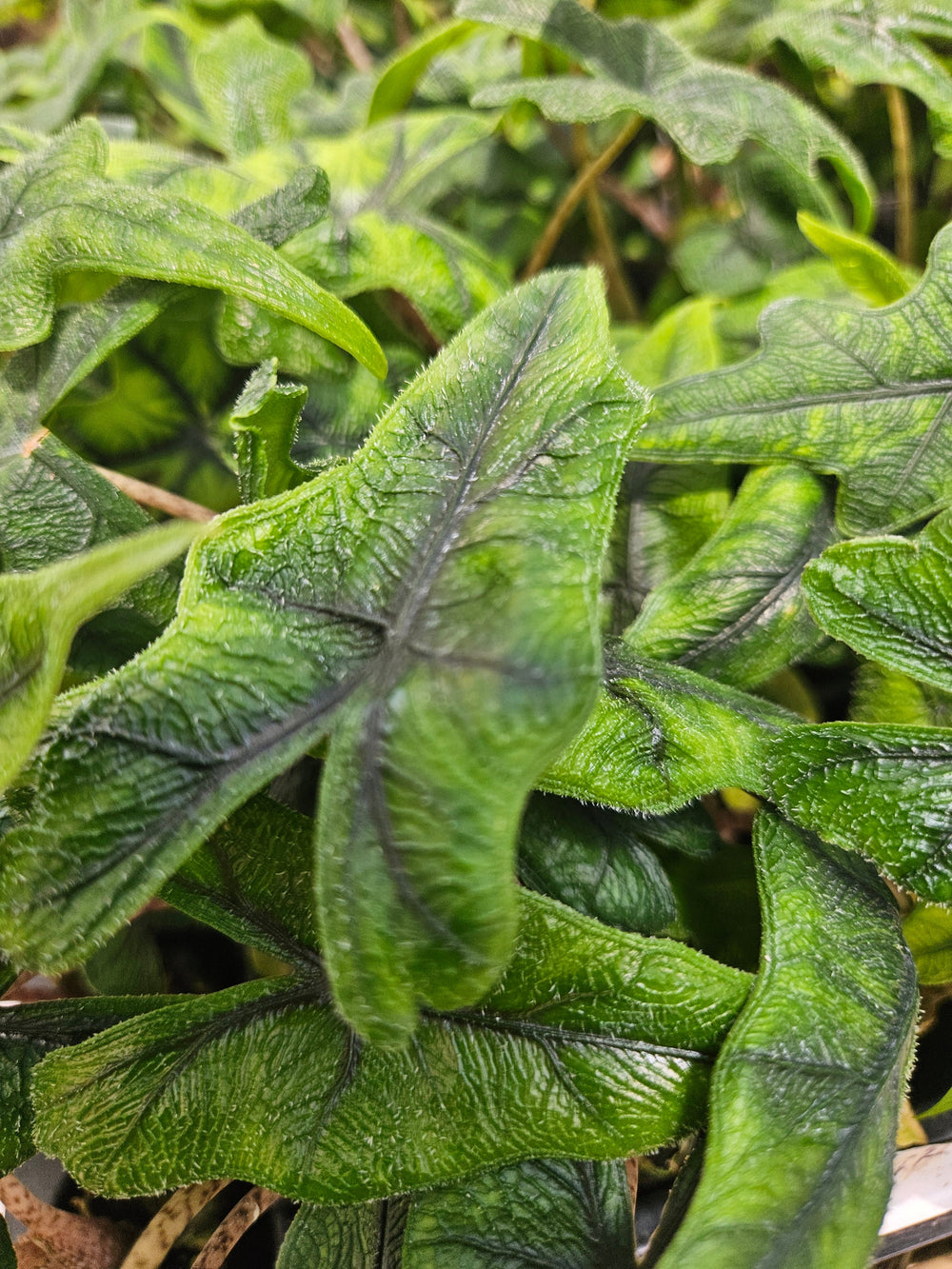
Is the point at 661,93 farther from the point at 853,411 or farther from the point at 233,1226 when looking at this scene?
the point at 233,1226

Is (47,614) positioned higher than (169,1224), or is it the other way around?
(47,614)

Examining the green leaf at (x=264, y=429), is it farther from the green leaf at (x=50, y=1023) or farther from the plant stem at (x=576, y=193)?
the plant stem at (x=576, y=193)

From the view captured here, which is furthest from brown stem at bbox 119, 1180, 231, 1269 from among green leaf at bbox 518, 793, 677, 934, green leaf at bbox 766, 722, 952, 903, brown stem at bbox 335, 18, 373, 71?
brown stem at bbox 335, 18, 373, 71

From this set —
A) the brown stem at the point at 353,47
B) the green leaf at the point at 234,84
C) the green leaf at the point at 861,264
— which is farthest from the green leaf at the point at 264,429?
the brown stem at the point at 353,47

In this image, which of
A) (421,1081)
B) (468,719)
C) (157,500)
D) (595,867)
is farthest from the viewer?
(157,500)

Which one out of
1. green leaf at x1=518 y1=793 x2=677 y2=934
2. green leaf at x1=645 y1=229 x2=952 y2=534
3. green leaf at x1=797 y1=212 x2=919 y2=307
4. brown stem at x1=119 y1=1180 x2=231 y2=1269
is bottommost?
brown stem at x1=119 y1=1180 x2=231 y2=1269

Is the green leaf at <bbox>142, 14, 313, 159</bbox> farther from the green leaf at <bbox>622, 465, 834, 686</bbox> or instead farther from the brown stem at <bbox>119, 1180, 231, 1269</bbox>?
the brown stem at <bbox>119, 1180, 231, 1269</bbox>

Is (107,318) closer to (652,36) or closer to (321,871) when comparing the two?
(321,871)

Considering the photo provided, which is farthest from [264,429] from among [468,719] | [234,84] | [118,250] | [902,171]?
[902,171]
